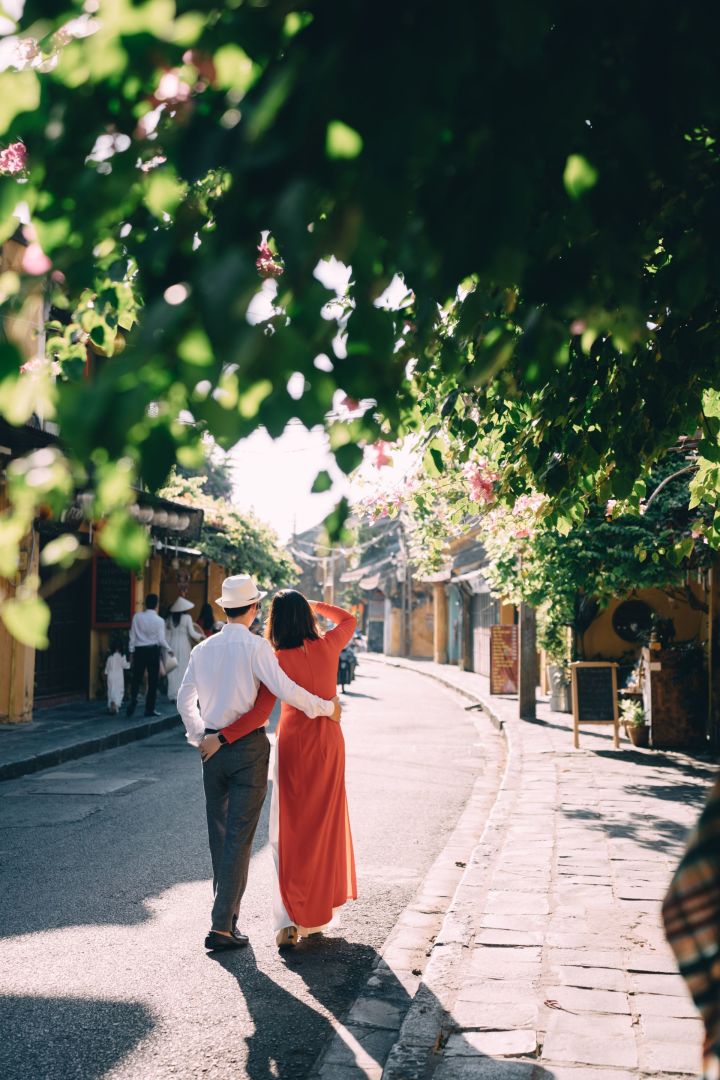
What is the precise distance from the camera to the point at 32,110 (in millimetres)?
1991

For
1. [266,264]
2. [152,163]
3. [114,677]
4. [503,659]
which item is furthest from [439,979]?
[503,659]

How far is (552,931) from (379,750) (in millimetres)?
7875

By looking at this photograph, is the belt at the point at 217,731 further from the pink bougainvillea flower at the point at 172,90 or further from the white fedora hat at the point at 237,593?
the pink bougainvillea flower at the point at 172,90

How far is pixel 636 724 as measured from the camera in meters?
12.3

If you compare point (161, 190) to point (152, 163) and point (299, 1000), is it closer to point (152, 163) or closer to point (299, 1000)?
point (152, 163)

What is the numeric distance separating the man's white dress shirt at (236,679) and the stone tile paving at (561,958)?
1.48 metres

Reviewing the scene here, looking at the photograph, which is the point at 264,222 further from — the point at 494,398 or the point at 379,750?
the point at 379,750

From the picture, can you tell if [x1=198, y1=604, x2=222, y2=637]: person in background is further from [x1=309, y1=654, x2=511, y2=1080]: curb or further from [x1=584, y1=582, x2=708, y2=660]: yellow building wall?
[x1=309, y1=654, x2=511, y2=1080]: curb

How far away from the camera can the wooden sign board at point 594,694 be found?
12.0 m

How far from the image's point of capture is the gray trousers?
500cm

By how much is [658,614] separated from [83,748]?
994 cm

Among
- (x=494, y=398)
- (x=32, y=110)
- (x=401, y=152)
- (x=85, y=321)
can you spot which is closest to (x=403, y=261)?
(x=401, y=152)

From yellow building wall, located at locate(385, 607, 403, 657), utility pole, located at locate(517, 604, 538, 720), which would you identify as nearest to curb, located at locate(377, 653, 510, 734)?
utility pole, located at locate(517, 604, 538, 720)

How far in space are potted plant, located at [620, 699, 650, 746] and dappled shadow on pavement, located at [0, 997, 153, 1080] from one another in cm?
923
